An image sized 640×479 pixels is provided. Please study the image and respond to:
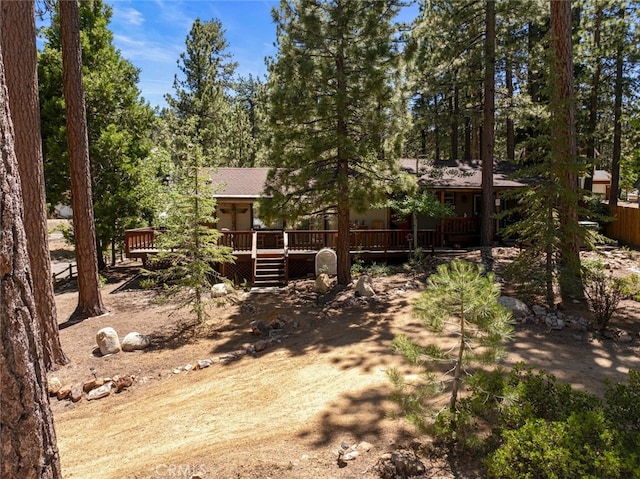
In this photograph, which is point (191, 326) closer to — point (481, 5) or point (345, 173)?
point (345, 173)

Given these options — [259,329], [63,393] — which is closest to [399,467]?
[259,329]

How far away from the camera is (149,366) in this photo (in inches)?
340

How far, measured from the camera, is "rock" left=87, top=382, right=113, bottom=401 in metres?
7.57

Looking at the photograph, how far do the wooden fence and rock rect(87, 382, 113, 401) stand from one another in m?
20.0

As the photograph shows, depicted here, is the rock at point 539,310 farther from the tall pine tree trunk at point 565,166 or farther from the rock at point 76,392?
the rock at point 76,392

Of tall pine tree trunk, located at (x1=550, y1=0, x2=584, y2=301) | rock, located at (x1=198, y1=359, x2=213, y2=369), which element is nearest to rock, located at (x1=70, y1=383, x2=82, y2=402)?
rock, located at (x1=198, y1=359, x2=213, y2=369)

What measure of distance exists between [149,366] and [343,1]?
33.5ft

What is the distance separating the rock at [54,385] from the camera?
25.1 feet

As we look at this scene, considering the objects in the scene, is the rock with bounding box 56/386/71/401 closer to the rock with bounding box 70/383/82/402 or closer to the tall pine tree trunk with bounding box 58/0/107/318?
the rock with bounding box 70/383/82/402

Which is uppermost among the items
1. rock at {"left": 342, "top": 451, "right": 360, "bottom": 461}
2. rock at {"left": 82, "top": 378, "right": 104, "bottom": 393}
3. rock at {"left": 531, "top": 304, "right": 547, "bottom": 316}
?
rock at {"left": 531, "top": 304, "right": 547, "bottom": 316}

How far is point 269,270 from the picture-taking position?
48.2ft

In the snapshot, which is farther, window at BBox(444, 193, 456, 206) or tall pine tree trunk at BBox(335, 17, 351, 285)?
window at BBox(444, 193, 456, 206)

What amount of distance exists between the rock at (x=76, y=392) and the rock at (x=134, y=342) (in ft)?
4.87

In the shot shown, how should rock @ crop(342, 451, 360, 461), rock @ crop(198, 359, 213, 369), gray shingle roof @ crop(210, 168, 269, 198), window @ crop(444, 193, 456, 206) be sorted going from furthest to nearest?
1. window @ crop(444, 193, 456, 206)
2. gray shingle roof @ crop(210, 168, 269, 198)
3. rock @ crop(198, 359, 213, 369)
4. rock @ crop(342, 451, 360, 461)
